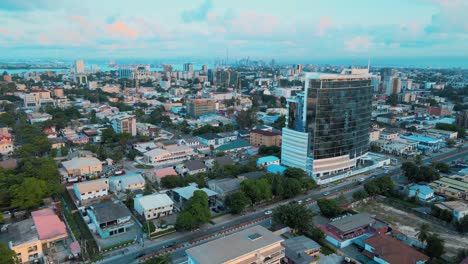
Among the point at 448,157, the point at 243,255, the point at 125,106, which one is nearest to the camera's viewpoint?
the point at 243,255

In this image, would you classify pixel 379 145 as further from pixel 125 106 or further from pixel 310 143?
pixel 125 106

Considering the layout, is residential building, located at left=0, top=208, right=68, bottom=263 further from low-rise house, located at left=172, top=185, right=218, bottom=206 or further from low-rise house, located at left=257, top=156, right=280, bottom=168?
low-rise house, located at left=257, top=156, right=280, bottom=168

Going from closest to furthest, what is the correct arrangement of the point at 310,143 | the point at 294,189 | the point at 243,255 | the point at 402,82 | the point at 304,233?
the point at 243,255 < the point at 304,233 < the point at 294,189 < the point at 310,143 < the point at 402,82

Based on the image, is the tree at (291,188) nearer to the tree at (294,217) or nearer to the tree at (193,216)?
the tree at (294,217)

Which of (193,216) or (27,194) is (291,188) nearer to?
(193,216)

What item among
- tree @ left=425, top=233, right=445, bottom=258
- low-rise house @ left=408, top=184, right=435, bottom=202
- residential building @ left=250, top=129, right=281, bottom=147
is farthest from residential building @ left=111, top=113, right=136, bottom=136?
tree @ left=425, top=233, right=445, bottom=258

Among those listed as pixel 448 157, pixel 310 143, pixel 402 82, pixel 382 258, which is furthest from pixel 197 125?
pixel 402 82
